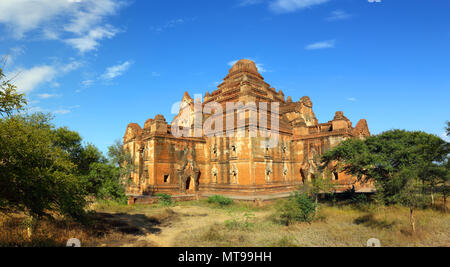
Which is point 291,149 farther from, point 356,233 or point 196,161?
point 356,233

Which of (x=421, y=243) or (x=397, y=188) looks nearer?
(x=421, y=243)

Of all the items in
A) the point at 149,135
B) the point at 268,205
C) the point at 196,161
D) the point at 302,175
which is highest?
the point at 149,135

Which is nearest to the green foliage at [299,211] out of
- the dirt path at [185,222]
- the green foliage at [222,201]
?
the dirt path at [185,222]

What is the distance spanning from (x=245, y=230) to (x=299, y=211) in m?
3.98

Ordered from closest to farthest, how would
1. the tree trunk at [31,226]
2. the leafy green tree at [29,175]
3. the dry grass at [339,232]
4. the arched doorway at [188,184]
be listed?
the leafy green tree at [29,175]
the tree trunk at [31,226]
the dry grass at [339,232]
the arched doorway at [188,184]

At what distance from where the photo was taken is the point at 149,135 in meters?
27.7

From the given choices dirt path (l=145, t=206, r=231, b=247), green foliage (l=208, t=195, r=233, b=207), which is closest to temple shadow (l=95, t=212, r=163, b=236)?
dirt path (l=145, t=206, r=231, b=247)

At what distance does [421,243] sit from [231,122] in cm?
1949

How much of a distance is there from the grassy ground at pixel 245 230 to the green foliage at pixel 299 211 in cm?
55

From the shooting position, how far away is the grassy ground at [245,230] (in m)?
11.0

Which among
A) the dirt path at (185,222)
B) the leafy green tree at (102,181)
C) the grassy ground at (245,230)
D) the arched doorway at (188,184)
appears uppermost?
the leafy green tree at (102,181)

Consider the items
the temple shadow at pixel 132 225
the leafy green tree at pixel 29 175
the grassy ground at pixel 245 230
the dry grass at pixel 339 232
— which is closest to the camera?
the leafy green tree at pixel 29 175

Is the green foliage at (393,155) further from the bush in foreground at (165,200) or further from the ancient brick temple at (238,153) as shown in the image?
the bush in foreground at (165,200)

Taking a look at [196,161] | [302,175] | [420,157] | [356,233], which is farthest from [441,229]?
[196,161]
